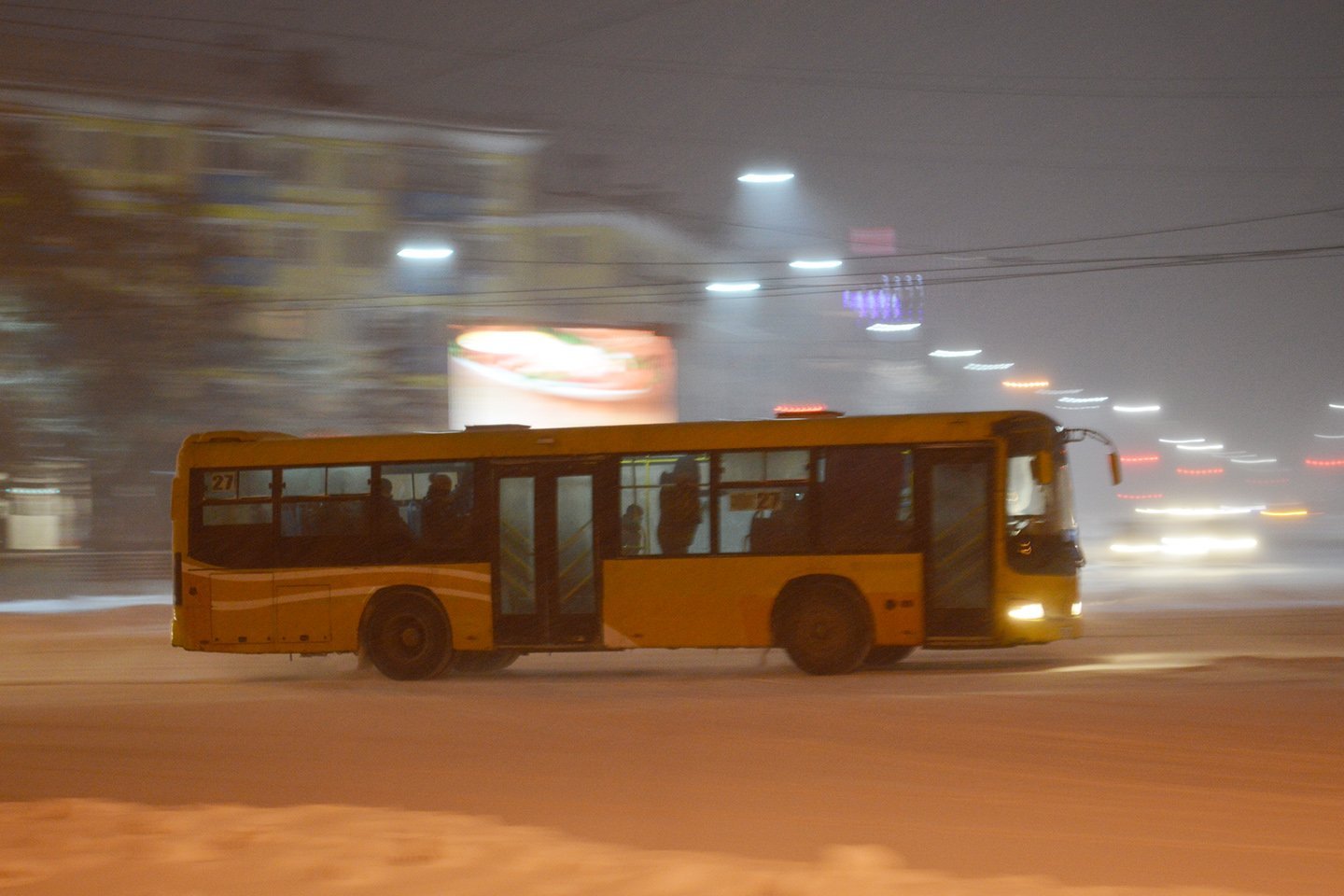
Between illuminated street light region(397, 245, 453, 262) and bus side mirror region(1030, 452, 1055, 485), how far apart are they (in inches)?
1418

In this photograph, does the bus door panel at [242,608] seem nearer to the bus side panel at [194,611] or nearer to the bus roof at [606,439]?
the bus side panel at [194,611]

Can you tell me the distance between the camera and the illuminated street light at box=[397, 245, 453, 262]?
47.9 m

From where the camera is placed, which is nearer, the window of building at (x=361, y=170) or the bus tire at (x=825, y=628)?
the bus tire at (x=825, y=628)

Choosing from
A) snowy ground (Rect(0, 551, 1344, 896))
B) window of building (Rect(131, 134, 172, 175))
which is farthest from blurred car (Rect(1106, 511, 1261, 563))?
window of building (Rect(131, 134, 172, 175))

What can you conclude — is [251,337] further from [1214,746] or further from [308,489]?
[1214,746]

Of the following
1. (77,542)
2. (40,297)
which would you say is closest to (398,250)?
(77,542)

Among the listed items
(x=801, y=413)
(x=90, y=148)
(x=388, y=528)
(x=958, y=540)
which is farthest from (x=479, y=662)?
(x=90, y=148)

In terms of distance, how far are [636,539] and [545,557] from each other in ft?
3.44

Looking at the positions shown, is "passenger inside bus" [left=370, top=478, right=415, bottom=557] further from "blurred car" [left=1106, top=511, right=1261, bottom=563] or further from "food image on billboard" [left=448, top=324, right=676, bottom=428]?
"blurred car" [left=1106, top=511, right=1261, bottom=563]

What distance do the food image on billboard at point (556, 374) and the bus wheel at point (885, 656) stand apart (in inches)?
965

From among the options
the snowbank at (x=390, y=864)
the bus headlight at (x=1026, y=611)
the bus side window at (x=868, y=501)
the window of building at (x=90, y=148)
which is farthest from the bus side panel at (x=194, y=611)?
the window of building at (x=90, y=148)

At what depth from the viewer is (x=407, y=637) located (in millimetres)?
15852

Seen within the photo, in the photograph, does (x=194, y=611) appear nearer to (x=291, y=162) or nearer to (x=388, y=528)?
(x=388, y=528)

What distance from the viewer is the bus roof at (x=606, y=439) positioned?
48.5 ft
